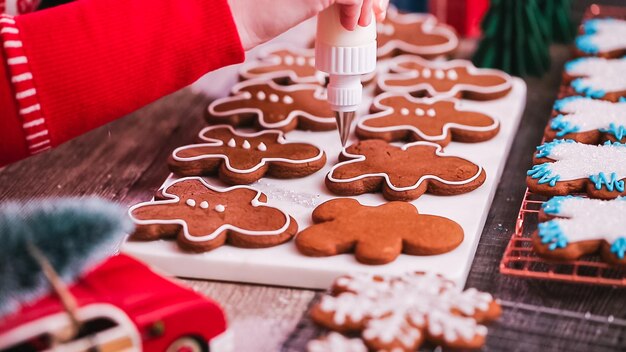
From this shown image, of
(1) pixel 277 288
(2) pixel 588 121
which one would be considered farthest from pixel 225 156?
(2) pixel 588 121

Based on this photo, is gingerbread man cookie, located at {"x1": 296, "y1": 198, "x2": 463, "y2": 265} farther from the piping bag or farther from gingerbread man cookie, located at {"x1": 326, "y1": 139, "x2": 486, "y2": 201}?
the piping bag

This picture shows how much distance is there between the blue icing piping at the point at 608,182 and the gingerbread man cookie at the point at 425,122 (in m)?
0.23

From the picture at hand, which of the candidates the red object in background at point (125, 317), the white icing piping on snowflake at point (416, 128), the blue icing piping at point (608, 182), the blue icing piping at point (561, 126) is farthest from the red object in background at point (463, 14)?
the red object in background at point (125, 317)

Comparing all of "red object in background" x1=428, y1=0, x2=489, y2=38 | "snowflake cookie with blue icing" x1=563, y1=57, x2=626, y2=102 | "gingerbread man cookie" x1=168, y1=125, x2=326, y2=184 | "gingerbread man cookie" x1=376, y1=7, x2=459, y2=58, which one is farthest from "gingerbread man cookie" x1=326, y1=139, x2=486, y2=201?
"red object in background" x1=428, y1=0, x2=489, y2=38

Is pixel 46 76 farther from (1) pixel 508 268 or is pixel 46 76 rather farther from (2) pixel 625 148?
(2) pixel 625 148

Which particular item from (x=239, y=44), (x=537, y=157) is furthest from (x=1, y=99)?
(x=537, y=157)

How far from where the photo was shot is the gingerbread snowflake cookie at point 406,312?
712 mm

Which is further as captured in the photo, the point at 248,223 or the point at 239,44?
the point at 239,44

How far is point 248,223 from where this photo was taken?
0.92 metres

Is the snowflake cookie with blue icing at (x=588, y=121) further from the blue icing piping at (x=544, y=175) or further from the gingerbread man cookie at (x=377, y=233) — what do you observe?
the gingerbread man cookie at (x=377, y=233)

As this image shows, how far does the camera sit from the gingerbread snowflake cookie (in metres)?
0.71

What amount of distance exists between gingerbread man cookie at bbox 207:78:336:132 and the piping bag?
158 millimetres

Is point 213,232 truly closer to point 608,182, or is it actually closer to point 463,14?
point 608,182

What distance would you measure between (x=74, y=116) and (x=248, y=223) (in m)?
0.27
